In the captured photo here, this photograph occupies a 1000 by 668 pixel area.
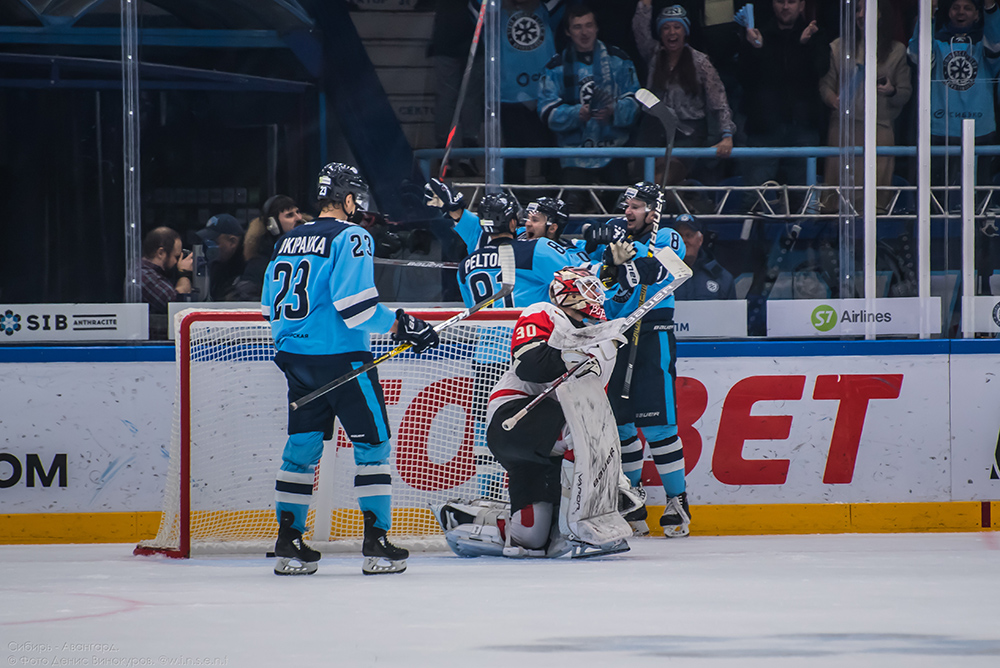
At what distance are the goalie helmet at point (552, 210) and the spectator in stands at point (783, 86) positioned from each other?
94cm

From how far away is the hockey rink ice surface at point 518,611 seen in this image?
2.58 m

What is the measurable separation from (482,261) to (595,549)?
145 cm

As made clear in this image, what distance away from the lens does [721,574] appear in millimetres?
3748

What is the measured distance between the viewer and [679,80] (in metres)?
5.35

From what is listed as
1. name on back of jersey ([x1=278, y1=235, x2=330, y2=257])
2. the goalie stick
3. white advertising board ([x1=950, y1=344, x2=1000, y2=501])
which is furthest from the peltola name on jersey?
white advertising board ([x1=950, y1=344, x2=1000, y2=501])

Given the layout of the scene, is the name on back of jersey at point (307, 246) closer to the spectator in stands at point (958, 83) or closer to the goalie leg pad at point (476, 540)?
the goalie leg pad at point (476, 540)

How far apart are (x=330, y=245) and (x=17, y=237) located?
2.00 m

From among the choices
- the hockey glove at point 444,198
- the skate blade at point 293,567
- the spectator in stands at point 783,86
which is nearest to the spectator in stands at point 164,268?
the hockey glove at point 444,198

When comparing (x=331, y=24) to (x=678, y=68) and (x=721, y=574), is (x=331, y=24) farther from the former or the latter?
(x=721, y=574)

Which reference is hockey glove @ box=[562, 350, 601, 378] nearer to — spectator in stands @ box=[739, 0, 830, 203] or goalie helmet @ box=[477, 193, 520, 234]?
goalie helmet @ box=[477, 193, 520, 234]

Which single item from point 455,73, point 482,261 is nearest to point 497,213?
point 482,261

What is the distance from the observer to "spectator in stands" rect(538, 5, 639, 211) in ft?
17.5

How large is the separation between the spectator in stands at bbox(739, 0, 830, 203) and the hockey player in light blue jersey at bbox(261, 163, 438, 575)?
235cm

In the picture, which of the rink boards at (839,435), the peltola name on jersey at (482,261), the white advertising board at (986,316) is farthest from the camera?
the white advertising board at (986,316)
